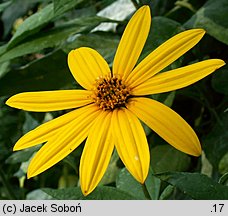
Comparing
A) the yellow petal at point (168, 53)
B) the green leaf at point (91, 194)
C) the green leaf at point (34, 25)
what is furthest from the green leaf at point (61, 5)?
the green leaf at point (91, 194)

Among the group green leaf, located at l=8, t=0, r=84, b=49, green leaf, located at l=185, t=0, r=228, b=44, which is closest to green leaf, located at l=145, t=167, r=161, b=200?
green leaf, located at l=185, t=0, r=228, b=44

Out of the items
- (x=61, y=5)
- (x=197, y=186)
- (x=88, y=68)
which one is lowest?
(x=197, y=186)

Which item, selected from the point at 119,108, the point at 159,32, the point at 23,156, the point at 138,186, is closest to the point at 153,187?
the point at 138,186

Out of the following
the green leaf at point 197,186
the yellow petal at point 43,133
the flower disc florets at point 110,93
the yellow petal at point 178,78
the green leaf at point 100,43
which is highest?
the green leaf at point 100,43

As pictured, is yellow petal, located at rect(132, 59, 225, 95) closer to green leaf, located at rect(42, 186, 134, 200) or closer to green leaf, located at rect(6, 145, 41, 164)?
green leaf, located at rect(42, 186, 134, 200)

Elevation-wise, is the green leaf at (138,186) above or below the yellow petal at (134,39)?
below

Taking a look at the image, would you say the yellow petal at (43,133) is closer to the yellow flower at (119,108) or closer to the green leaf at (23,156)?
the yellow flower at (119,108)

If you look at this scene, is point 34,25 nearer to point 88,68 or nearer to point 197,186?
point 88,68
